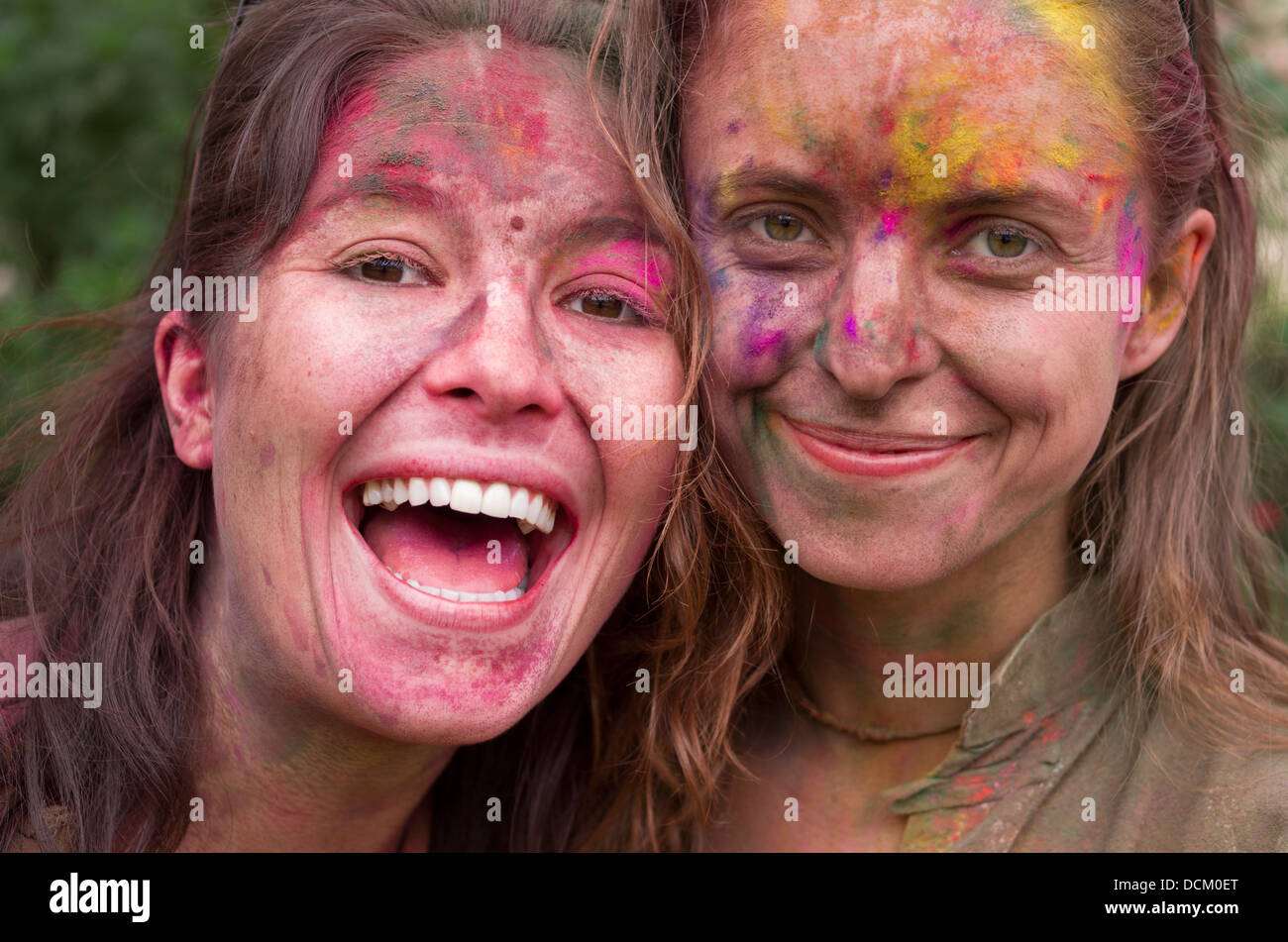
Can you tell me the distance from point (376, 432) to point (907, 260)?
3.51 feet

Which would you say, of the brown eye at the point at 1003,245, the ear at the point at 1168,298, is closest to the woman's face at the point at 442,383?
the brown eye at the point at 1003,245

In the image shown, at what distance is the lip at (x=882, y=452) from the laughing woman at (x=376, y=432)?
0.99 feet

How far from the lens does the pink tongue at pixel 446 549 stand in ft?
9.32

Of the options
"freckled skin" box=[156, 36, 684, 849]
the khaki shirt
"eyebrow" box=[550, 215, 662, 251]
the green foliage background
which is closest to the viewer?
"freckled skin" box=[156, 36, 684, 849]

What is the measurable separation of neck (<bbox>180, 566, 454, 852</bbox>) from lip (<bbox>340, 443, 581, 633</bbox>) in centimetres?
37

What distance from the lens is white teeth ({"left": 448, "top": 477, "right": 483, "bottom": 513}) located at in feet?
8.67

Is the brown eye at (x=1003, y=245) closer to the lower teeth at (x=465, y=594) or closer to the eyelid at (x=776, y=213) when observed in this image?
the eyelid at (x=776, y=213)

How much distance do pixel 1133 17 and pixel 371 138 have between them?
1.57 metres

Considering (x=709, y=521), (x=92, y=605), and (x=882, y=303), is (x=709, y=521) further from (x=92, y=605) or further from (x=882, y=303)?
(x=92, y=605)

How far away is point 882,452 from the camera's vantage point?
2.78m

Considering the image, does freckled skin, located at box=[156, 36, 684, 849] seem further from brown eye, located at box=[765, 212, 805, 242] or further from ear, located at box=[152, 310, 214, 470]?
brown eye, located at box=[765, 212, 805, 242]

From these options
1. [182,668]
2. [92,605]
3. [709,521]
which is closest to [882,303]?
[709,521]

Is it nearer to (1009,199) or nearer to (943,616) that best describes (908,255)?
(1009,199)

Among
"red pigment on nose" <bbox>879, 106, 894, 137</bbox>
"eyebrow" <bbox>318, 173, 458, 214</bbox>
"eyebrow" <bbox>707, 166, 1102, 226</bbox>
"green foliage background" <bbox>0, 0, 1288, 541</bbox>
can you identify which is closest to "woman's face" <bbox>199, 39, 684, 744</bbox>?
"eyebrow" <bbox>318, 173, 458, 214</bbox>
